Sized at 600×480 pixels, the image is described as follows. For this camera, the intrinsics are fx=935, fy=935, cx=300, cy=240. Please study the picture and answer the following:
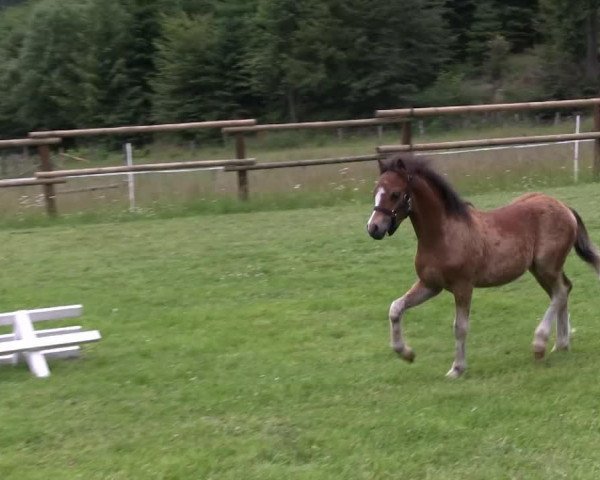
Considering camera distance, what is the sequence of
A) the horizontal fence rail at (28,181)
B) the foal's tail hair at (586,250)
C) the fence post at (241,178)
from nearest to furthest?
1. the foal's tail hair at (586,250)
2. the horizontal fence rail at (28,181)
3. the fence post at (241,178)

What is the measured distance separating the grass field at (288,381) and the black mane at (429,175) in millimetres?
1029

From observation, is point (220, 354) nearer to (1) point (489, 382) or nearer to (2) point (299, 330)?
(2) point (299, 330)

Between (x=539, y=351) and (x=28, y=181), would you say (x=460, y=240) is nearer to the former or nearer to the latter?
(x=539, y=351)

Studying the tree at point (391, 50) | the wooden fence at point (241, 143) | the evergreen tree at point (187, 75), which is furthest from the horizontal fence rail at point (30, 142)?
the evergreen tree at point (187, 75)

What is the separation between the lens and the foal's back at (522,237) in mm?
5871

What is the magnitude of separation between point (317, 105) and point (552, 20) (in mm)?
13044

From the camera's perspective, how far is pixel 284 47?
165 ft

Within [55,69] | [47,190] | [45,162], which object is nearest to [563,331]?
[47,190]

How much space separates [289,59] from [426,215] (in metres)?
44.2

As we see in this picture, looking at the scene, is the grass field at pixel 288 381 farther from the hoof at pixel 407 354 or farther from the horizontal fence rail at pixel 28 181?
the horizontal fence rail at pixel 28 181

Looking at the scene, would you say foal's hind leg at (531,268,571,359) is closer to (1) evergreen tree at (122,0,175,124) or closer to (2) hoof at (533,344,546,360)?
(2) hoof at (533,344,546,360)

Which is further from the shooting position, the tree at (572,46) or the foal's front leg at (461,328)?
the tree at (572,46)

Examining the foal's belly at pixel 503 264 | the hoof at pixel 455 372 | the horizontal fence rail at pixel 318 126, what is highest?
the foal's belly at pixel 503 264

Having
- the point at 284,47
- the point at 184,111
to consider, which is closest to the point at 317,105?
the point at 284,47
